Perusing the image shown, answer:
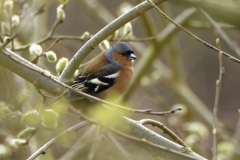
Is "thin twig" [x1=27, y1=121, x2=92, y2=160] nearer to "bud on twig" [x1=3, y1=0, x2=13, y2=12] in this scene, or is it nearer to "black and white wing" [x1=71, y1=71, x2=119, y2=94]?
"black and white wing" [x1=71, y1=71, x2=119, y2=94]

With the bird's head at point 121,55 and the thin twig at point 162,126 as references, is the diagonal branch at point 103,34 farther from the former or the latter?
the bird's head at point 121,55

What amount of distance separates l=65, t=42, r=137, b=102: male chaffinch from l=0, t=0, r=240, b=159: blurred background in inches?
13.0

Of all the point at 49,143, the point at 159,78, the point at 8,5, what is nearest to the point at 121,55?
the point at 159,78

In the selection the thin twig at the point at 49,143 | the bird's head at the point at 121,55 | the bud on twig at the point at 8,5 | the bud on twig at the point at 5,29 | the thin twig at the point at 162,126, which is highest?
the bird's head at the point at 121,55

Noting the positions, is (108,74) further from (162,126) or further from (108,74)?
(162,126)

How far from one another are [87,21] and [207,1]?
6.79 metres

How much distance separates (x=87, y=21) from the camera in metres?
10.1

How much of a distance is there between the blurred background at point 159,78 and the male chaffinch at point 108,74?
329 mm

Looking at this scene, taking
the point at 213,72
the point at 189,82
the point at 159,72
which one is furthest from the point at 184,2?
the point at 213,72

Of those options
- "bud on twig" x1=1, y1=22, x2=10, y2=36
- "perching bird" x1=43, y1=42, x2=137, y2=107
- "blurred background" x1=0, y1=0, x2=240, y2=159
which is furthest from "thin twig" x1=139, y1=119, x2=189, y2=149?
"bud on twig" x1=1, y1=22, x2=10, y2=36

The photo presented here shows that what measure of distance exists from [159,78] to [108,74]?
1925 mm

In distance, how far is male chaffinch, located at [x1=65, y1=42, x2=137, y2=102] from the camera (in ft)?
13.5

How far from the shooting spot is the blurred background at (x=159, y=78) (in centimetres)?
353

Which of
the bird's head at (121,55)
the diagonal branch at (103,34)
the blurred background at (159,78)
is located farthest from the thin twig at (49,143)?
the bird's head at (121,55)
